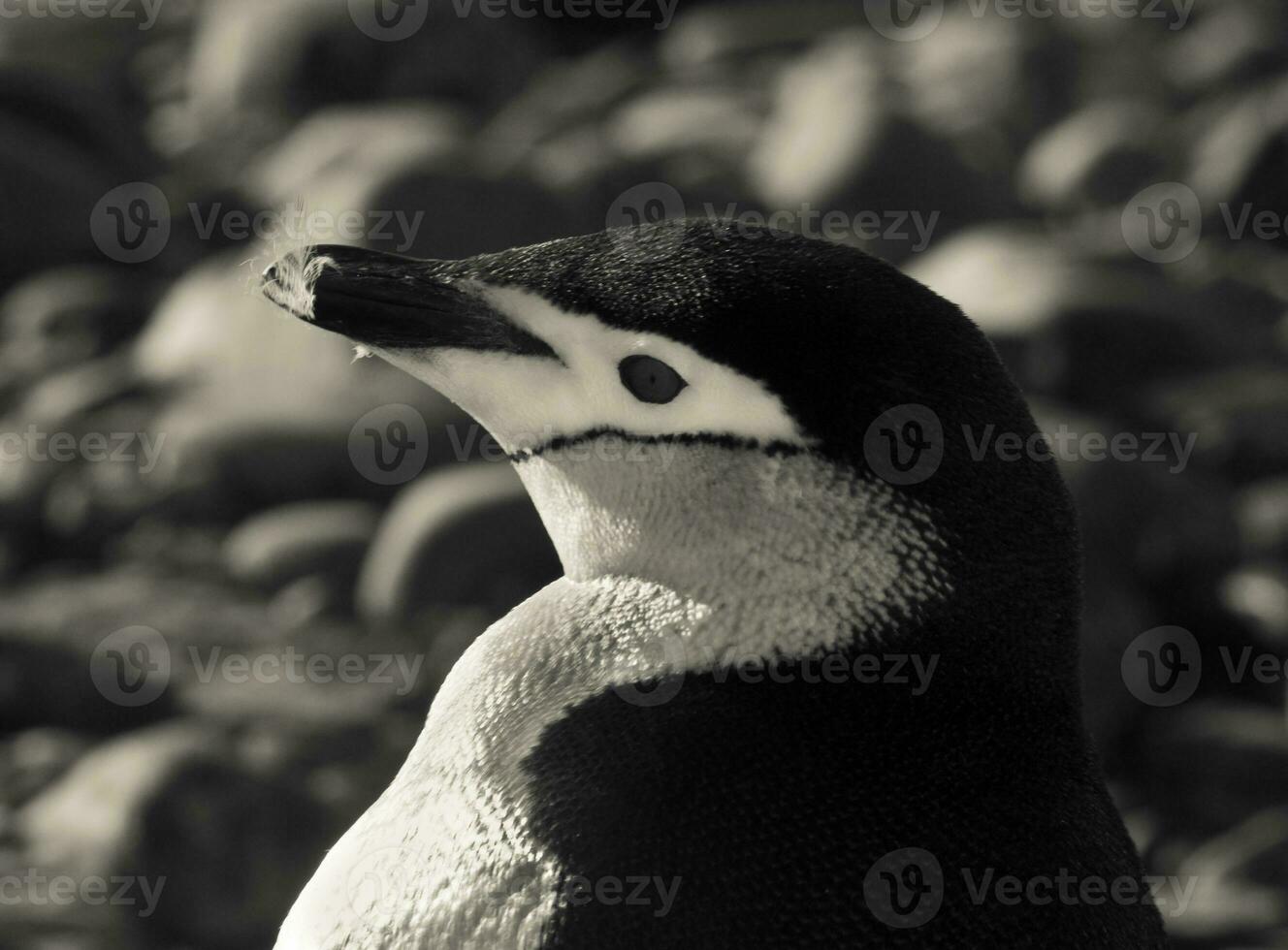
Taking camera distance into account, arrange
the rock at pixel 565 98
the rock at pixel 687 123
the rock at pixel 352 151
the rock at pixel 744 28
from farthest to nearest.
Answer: the rock at pixel 744 28, the rock at pixel 565 98, the rock at pixel 687 123, the rock at pixel 352 151

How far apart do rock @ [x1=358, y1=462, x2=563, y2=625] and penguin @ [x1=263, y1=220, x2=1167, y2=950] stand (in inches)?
84.8

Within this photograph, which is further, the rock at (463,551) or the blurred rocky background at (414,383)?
the rock at (463,551)

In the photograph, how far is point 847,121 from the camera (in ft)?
13.6

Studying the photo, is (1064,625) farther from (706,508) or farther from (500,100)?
(500,100)

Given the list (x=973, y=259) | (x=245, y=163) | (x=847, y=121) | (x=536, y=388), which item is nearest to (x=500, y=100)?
(x=245, y=163)

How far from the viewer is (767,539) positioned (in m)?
0.83

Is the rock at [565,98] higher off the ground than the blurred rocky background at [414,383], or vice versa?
the rock at [565,98]

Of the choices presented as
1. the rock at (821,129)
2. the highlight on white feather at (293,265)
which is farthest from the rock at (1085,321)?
the highlight on white feather at (293,265)

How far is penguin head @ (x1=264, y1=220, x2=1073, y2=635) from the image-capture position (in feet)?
2.66

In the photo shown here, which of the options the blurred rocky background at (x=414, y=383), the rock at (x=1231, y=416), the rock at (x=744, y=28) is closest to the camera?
the blurred rocky background at (x=414, y=383)

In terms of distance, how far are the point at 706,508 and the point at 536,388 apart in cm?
11

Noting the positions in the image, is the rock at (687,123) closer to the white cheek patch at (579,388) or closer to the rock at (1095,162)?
the rock at (1095,162)

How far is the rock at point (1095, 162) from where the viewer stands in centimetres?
423

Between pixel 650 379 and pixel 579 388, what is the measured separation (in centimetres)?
4
